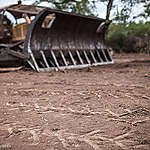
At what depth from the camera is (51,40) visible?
6770 millimetres

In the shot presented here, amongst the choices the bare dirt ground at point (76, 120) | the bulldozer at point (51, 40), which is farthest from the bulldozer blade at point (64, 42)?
the bare dirt ground at point (76, 120)

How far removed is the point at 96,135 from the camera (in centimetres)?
158

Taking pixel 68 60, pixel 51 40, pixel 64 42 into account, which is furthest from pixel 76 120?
pixel 64 42

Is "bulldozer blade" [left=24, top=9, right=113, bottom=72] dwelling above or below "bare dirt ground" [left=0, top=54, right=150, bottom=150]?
below

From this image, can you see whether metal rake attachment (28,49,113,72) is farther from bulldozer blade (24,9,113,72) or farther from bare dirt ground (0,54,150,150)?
bare dirt ground (0,54,150,150)

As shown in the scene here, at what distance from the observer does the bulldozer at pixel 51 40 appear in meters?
6.00

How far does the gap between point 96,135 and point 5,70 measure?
4.99 m

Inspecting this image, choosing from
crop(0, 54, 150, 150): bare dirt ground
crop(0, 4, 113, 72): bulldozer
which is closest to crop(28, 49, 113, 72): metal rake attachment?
crop(0, 4, 113, 72): bulldozer

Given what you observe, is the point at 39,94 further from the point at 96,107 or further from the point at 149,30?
the point at 149,30

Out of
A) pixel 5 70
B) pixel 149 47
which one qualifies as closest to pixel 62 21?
pixel 5 70

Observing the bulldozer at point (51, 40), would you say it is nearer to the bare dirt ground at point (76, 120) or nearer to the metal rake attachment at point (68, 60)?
the metal rake attachment at point (68, 60)

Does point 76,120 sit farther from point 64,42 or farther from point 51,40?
point 64,42

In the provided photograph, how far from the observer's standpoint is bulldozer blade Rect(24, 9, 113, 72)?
19.7ft

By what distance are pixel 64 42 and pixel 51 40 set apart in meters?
0.58
